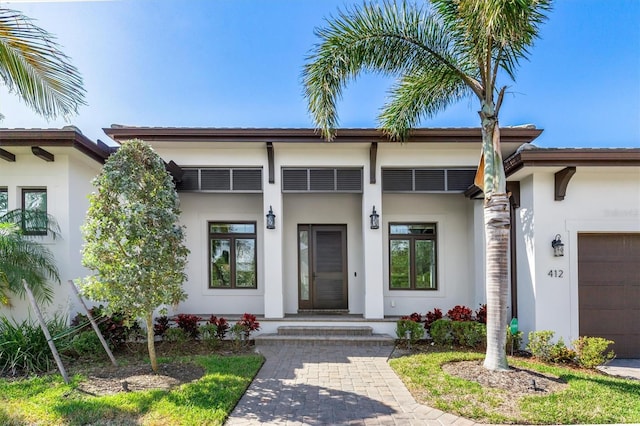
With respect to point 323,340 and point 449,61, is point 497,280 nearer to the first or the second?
point 449,61

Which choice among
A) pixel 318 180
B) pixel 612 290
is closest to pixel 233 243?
pixel 318 180

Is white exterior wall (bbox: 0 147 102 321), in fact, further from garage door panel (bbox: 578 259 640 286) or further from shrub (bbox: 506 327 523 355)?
garage door panel (bbox: 578 259 640 286)

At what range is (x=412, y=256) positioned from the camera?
356 inches

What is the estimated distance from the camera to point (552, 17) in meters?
5.17

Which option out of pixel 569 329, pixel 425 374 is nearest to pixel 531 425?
pixel 425 374

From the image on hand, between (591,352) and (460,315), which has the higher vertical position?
(460,315)

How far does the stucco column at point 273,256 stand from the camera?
7.63 metres

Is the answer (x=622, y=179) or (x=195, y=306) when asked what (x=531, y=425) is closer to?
(x=622, y=179)

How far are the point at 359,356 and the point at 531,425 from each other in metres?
3.02

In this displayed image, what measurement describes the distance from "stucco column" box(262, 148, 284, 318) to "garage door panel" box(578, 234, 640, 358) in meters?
6.01

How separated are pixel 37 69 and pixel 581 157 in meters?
8.14

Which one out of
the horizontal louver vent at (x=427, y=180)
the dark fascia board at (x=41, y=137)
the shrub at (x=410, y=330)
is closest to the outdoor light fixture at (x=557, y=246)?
the horizontal louver vent at (x=427, y=180)

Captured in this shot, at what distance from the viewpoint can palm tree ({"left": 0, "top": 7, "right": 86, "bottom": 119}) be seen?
12.4 feet

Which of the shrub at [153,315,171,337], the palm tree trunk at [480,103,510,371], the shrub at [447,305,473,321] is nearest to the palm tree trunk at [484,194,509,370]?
the palm tree trunk at [480,103,510,371]
